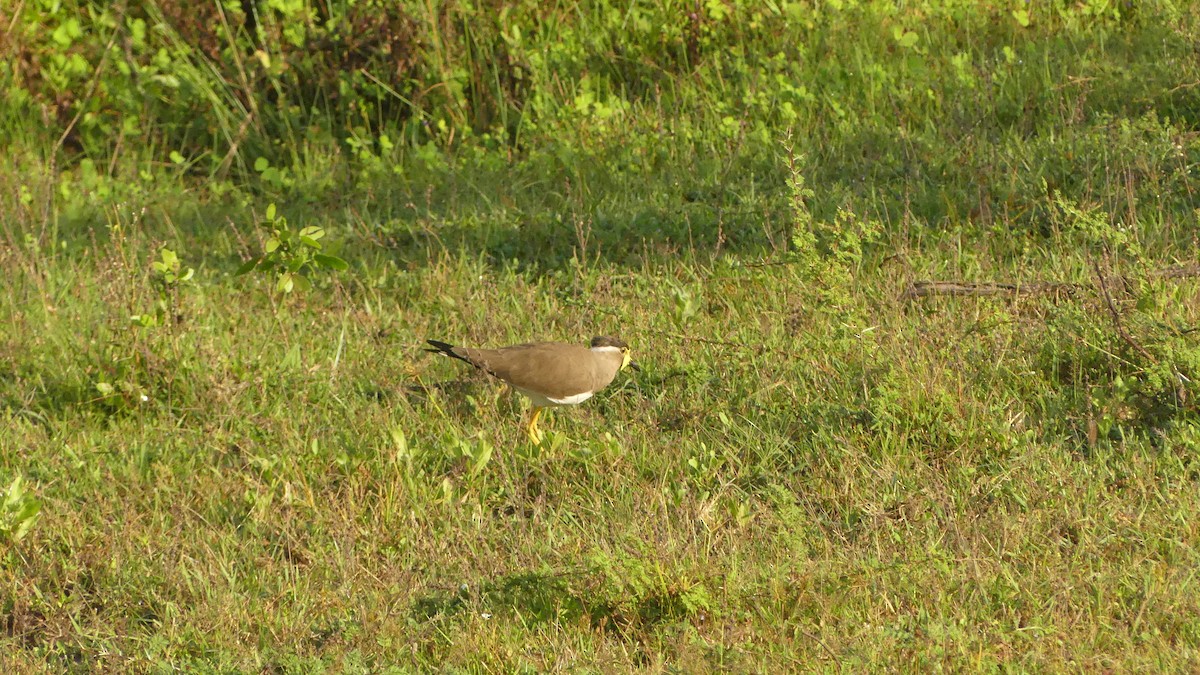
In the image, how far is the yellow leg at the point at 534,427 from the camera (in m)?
5.46

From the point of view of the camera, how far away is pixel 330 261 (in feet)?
20.9

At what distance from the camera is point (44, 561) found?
16.5 feet

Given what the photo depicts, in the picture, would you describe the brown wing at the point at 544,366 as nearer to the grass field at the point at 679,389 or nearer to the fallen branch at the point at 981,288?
the grass field at the point at 679,389

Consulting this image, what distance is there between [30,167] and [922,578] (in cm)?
691

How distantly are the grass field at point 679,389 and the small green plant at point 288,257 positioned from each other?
0.09 meters

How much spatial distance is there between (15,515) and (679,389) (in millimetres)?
2553

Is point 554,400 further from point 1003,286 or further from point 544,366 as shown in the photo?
point 1003,286

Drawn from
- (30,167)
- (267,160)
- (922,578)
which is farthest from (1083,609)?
(30,167)

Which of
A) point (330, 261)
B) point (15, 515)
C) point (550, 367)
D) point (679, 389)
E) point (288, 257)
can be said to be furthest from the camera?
point (288, 257)

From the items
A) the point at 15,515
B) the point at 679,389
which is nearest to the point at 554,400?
the point at 679,389

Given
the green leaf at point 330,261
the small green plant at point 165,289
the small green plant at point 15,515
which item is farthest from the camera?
the green leaf at point 330,261

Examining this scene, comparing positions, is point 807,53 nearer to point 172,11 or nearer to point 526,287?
point 526,287

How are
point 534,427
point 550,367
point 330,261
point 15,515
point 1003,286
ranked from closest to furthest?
point 15,515, point 550,367, point 534,427, point 1003,286, point 330,261

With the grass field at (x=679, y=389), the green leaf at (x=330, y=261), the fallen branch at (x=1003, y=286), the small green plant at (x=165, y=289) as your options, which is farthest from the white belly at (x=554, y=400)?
the small green plant at (x=165, y=289)
